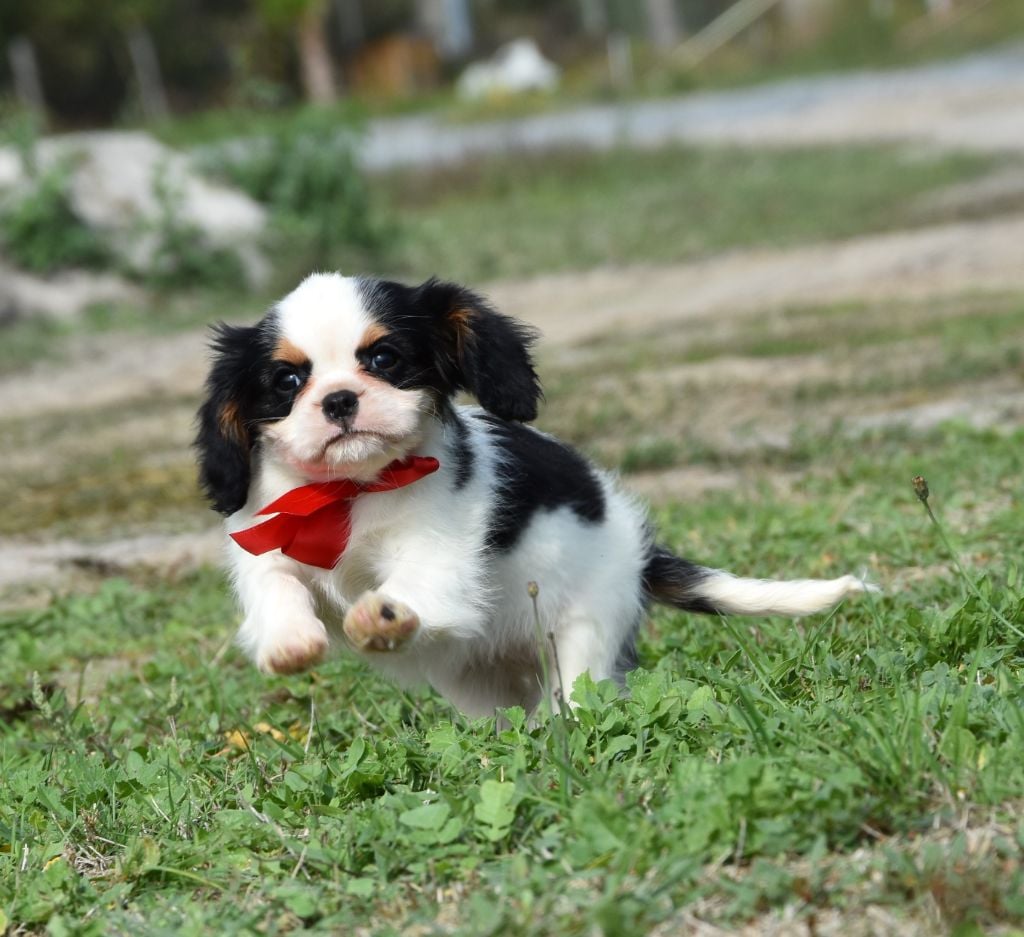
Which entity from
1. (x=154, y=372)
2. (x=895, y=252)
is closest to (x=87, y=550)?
(x=154, y=372)

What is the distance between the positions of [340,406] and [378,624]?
0.53 metres

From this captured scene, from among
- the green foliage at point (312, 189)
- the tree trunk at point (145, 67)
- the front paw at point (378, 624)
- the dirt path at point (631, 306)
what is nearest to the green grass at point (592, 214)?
the green foliage at point (312, 189)

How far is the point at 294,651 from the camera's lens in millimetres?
3051

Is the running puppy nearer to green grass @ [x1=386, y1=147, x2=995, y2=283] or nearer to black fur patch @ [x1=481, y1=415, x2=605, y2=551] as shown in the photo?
black fur patch @ [x1=481, y1=415, x2=605, y2=551]

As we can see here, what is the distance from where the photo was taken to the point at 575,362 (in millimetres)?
10023

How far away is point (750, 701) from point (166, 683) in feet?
7.38

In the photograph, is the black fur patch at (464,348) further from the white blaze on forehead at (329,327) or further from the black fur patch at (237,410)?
the black fur patch at (237,410)

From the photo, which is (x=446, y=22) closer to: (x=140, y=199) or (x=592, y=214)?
(x=592, y=214)

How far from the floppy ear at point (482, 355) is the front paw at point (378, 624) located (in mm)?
698

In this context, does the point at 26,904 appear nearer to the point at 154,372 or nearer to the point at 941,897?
the point at 941,897

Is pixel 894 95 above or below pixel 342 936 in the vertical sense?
below

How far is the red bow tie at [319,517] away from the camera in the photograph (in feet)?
11.0

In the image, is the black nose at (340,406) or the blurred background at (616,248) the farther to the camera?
the blurred background at (616,248)

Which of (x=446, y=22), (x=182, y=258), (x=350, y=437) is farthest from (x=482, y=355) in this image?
(x=446, y=22)
